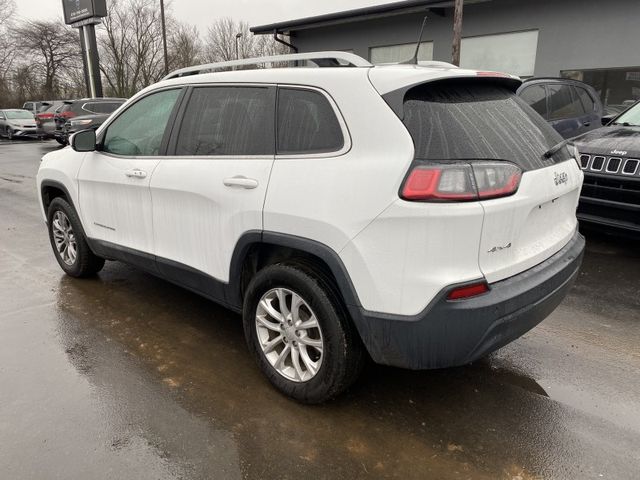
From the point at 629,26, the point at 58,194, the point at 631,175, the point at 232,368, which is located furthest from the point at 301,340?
the point at 629,26

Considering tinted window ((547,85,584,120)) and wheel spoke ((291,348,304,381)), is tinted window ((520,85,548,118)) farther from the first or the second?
wheel spoke ((291,348,304,381))

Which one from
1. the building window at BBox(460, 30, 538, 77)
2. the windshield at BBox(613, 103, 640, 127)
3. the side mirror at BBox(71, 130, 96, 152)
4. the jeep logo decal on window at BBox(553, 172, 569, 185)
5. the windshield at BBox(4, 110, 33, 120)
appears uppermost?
the building window at BBox(460, 30, 538, 77)

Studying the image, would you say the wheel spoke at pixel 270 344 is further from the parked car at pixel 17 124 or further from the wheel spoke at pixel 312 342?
the parked car at pixel 17 124

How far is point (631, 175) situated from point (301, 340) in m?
3.70

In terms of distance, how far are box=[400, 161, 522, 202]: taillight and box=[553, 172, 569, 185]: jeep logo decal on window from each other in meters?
0.58

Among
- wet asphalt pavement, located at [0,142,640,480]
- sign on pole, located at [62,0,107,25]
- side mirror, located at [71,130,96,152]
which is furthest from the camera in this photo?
sign on pole, located at [62,0,107,25]

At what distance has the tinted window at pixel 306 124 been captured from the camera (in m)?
2.50

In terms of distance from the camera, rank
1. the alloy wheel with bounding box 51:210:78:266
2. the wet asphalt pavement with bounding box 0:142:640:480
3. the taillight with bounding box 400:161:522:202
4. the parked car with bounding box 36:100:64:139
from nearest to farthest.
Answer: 1. the taillight with bounding box 400:161:522:202
2. the wet asphalt pavement with bounding box 0:142:640:480
3. the alloy wheel with bounding box 51:210:78:266
4. the parked car with bounding box 36:100:64:139

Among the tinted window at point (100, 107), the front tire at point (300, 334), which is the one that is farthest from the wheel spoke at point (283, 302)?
the tinted window at point (100, 107)

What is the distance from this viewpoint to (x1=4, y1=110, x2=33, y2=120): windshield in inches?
931

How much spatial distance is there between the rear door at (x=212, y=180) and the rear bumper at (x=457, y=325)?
884 millimetres

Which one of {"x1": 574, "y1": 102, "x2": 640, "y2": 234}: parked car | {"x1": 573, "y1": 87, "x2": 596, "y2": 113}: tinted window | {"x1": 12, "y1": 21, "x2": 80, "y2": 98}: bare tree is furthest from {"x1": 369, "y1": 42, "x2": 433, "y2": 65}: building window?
{"x1": 12, "y1": 21, "x2": 80, "y2": 98}: bare tree

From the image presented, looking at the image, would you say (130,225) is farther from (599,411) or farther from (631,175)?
(631,175)

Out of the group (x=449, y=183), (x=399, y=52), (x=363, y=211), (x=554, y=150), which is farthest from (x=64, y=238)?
(x=399, y=52)
